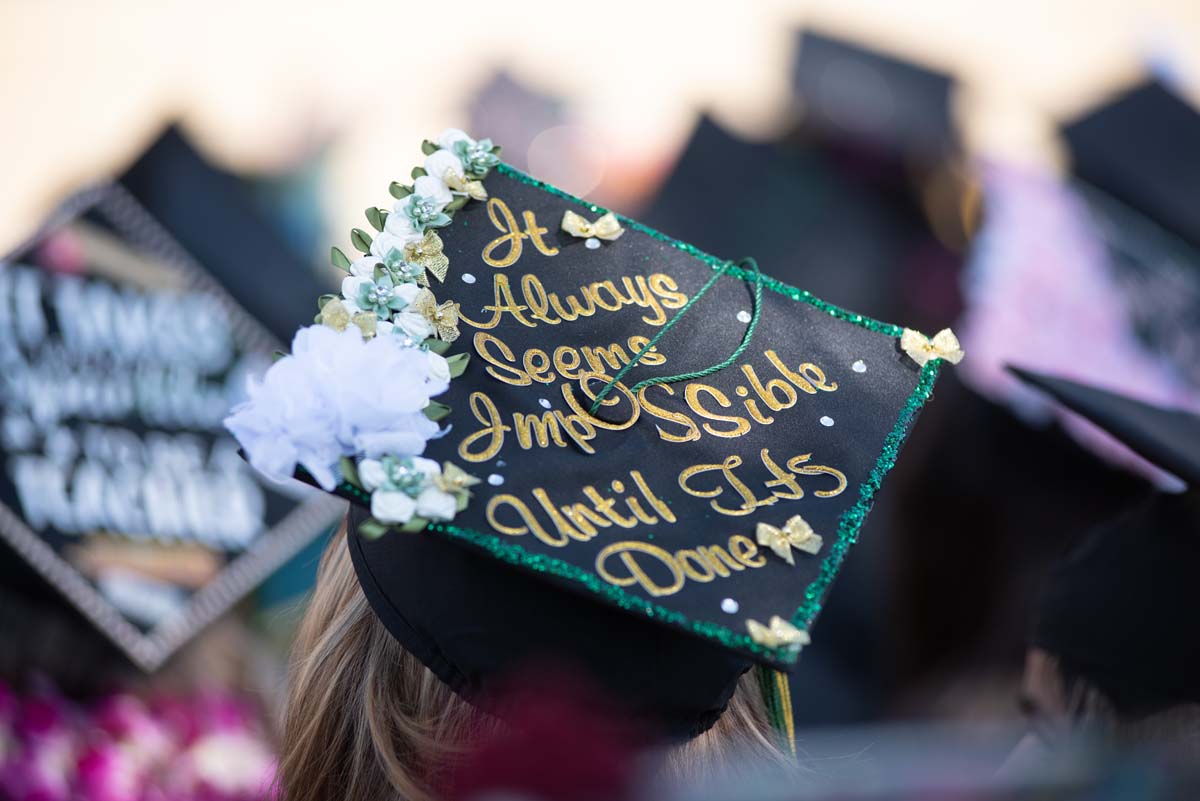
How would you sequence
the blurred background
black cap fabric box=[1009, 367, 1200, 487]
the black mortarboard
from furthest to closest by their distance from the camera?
the black mortarboard → the blurred background → black cap fabric box=[1009, 367, 1200, 487]

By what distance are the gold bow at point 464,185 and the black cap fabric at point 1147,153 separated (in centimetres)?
219

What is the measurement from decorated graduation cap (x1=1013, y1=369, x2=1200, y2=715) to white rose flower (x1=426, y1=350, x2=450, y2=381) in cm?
87

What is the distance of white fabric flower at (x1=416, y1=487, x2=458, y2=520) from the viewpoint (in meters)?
0.84

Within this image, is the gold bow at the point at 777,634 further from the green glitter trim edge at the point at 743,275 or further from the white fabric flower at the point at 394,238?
the white fabric flower at the point at 394,238

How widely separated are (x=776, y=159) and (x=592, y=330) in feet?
5.67

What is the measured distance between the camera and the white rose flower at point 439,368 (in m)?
0.94

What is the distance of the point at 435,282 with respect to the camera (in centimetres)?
104

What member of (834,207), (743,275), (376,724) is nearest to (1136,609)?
(743,275)

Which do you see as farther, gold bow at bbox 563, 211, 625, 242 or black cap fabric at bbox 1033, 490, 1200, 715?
black cap fabric at bbox 1033, 490, 1200, 715

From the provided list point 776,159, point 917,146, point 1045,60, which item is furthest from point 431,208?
point 1045,60

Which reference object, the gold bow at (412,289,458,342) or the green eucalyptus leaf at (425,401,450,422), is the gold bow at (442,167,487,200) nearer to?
the gold bow at (412,289,458,342)

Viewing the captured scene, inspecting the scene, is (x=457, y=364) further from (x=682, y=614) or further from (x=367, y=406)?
(x=682, y=614)

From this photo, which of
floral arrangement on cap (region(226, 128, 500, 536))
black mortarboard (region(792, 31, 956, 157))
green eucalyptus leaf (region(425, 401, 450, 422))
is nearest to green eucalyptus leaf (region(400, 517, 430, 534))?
floral arrangement on cap (region(226, 128, 500, 536))

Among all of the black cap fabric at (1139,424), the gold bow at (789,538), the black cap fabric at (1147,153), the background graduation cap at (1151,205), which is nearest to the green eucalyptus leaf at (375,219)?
the gold bow at (789,538)
